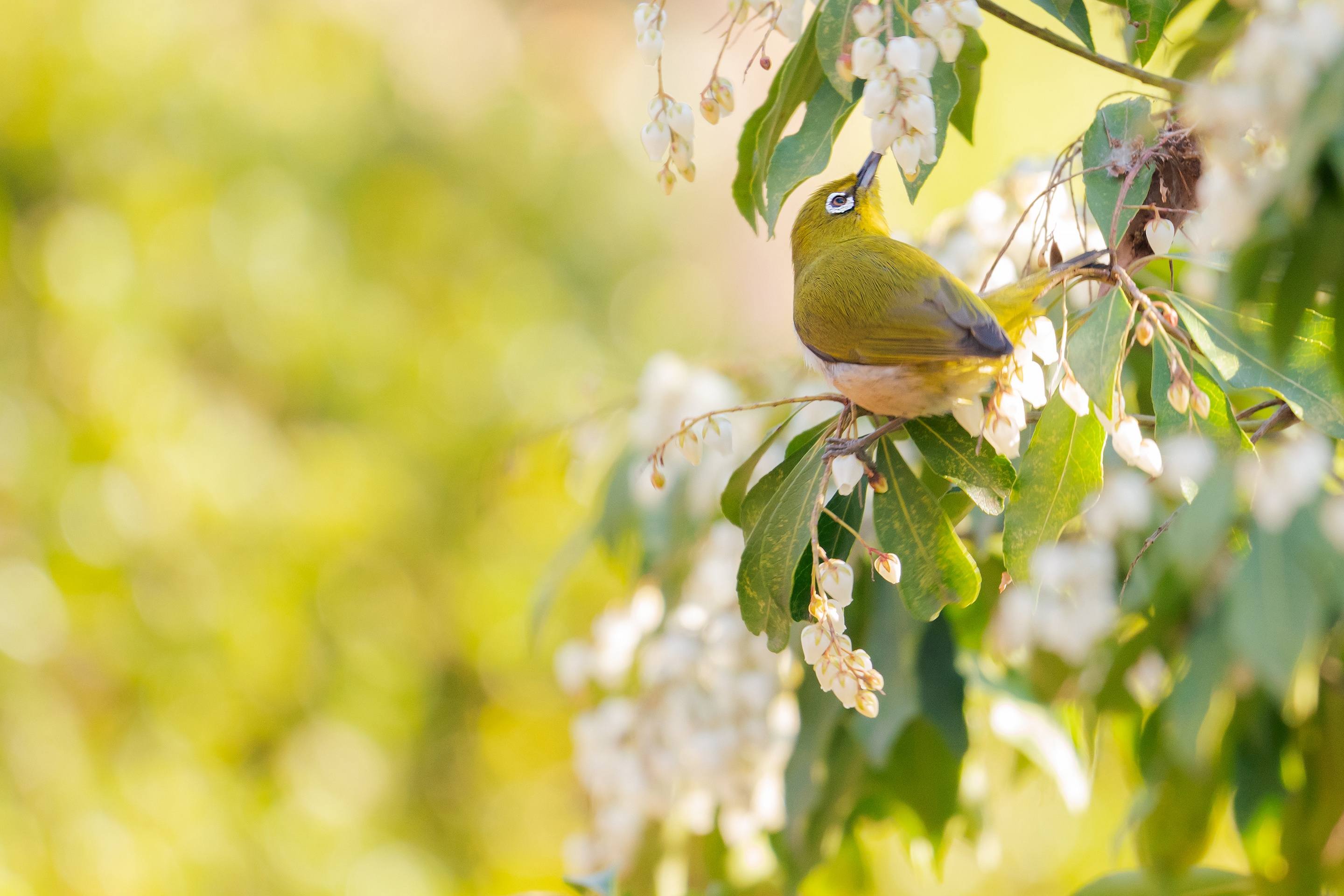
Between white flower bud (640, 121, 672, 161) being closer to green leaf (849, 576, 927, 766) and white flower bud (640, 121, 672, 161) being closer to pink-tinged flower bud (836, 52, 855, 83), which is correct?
pink-tinged flower bud (836, 52, 855, 83)

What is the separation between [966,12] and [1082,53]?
15 cm

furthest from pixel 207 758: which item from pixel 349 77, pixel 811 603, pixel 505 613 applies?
pixel 811 603

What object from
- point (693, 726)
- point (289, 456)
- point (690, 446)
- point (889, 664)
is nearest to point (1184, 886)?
point (889, 664)

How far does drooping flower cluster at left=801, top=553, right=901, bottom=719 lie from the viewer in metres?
0.64

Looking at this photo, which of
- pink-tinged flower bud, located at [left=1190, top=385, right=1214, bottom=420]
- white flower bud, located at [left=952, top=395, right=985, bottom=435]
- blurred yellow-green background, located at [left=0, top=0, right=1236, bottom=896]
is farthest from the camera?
blurred yellow-green background, located at [left=0, top=0, right=1236, bottom=896]

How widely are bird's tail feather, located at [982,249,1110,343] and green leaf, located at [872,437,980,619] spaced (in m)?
0.14

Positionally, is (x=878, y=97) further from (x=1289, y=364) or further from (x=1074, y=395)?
(x=1289, y=364)

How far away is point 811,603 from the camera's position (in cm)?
66

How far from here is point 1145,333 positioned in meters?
0.61

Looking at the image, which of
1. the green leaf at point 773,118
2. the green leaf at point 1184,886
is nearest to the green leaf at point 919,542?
the green leaf at point 773,118

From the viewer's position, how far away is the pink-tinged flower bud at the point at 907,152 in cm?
64

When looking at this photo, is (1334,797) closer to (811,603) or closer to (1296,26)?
(811,603)

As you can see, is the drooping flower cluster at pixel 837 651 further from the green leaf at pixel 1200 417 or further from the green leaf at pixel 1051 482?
the green leaf at pixel 1200 417

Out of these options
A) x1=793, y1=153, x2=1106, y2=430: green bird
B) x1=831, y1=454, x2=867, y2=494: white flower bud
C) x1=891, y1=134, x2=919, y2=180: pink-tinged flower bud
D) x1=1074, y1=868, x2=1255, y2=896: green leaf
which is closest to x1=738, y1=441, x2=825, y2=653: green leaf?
x1=831, y1=454, x2=867, y2=494: white flower bud
